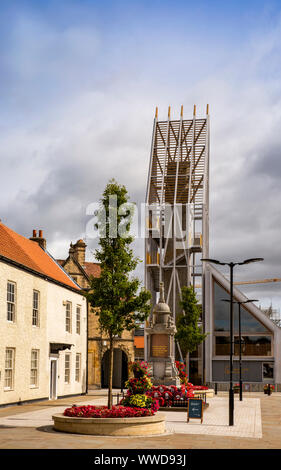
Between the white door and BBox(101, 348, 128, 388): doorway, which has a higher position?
the white door

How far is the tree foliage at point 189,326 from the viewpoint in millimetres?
48500

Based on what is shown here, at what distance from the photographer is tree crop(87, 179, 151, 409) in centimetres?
2202

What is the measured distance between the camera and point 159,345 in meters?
32.2

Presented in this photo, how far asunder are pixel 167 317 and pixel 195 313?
Answer: 17312 mm

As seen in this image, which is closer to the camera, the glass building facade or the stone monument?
the stone monument

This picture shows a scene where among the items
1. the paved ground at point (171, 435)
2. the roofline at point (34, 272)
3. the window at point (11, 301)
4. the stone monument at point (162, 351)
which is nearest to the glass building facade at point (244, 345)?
the roofline at point (34, 272)

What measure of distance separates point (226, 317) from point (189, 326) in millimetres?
8635

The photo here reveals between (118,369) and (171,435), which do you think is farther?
(118,369)

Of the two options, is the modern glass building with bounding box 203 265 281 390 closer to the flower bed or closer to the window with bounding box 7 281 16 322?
the window with bounding box 7 281 16 322

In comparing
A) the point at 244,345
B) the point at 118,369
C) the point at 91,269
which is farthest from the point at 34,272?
the point at 244,345

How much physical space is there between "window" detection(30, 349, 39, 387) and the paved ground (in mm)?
4888

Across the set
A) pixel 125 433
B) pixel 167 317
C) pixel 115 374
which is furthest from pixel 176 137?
pixel 125 433

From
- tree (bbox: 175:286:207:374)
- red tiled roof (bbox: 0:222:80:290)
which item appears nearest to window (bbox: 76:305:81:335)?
red tiled roof (bbox: 0:222:80:290)

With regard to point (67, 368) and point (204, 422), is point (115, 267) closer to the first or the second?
point (204, 422)
